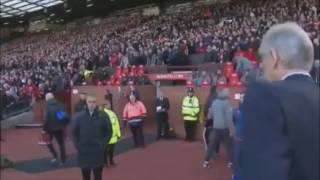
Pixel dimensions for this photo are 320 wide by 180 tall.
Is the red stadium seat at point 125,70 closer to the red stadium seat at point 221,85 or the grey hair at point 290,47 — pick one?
the red stadium seat at point 221,85

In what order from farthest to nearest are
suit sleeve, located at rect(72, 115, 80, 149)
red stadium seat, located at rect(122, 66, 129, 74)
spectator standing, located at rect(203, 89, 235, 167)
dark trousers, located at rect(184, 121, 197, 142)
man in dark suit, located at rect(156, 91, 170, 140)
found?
red stadium seat, located at rect(122, 66, 129, 74) → man in dark suit, located at rect(156, 91, 170, 140) → dark trousers, located at rect(184, 121, 197, 142) → spectator standing, located at rect(203, 89, 235, 167) → suit sleeve, located at rect(72, 115, 80, 149)

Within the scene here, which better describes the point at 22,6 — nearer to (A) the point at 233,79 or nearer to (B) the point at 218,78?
(B) the point at 218,78

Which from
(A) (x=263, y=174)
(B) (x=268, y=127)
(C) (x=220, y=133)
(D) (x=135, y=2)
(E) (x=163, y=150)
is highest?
(D) (x=135, y=2)

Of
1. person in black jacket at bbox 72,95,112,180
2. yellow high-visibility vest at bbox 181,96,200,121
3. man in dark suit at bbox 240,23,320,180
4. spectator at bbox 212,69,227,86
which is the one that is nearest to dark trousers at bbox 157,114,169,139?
yellow high-visibility vest at bbox 181,96,200,121

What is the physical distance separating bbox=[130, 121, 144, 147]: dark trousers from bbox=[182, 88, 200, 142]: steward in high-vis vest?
1632mm

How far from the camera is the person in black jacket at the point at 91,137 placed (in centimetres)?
771

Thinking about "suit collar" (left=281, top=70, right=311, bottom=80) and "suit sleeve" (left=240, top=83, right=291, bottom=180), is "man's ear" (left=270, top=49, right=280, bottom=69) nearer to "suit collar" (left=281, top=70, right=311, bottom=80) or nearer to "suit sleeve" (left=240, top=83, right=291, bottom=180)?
"suit collar" (left=281, top=70, right=311, bottom=80)

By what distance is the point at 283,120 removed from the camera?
2.10 m

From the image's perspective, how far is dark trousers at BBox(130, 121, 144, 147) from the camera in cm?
1612

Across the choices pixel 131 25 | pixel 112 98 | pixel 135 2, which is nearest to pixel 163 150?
pixel 112 98

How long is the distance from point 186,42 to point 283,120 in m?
22.1

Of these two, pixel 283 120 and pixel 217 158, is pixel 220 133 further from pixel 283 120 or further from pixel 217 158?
pixel 283 120

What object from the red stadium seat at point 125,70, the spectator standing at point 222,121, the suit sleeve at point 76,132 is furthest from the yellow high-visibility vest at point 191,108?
the suit sleeve at point 76,132

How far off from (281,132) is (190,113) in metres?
15.2
